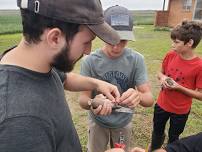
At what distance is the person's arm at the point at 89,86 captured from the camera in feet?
7.41

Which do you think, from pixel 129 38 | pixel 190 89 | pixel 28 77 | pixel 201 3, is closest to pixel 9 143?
pixel 28 77

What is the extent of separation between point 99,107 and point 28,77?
0.78 m

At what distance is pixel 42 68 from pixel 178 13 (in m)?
25.3

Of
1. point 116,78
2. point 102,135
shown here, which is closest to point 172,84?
point 116,78

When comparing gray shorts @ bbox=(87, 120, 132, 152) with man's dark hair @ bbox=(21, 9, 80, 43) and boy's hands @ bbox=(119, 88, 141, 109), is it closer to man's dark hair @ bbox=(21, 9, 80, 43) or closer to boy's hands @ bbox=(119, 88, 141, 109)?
boy's hands @ bbox=(119, 88, 141, 109)

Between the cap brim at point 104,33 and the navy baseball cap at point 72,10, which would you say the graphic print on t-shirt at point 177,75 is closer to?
the cap brim at point 104,33

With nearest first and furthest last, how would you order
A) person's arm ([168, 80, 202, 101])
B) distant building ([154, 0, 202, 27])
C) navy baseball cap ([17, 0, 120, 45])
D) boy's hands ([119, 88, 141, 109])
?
navy baseball cap ([17, 0, 120, 45]) < boy's hands ([119, 88, 141, 109]) < person's arm ([168, 80, 202, 101]) < distant building ([154, 0, 202, 27])

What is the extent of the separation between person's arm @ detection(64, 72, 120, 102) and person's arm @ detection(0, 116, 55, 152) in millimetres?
919

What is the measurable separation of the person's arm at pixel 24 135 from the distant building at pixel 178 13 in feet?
78.3

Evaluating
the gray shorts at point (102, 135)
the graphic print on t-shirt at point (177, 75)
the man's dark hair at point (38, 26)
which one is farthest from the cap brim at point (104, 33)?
the graphic print on t-shirt at point (177, 75)

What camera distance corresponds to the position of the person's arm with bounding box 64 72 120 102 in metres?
2.26

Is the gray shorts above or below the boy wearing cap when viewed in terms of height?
below

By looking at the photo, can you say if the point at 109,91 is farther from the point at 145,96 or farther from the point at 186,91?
the point at 186,91

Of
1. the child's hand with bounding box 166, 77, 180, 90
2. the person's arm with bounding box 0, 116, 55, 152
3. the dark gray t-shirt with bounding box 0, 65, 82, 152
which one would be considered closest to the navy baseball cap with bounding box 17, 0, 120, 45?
the dark gray t-shirt with bounding box 0, 65, 82, 152
